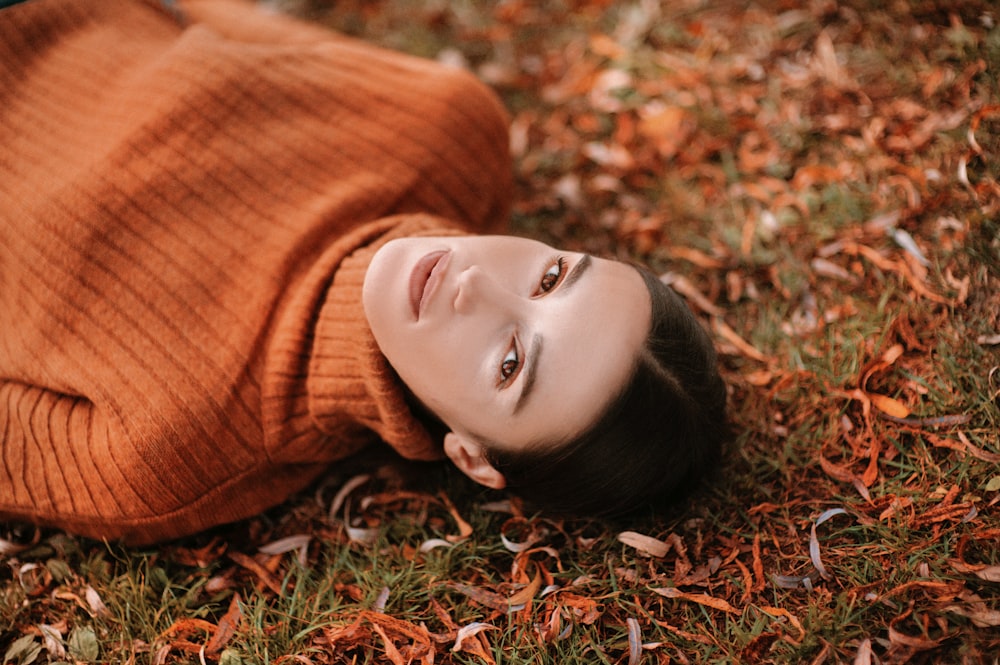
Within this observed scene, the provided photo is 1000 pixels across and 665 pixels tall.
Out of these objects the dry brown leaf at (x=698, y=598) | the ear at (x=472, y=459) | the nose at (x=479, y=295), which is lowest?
the dry brown leaf at (x=698, y=598)

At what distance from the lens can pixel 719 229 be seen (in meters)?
3.89

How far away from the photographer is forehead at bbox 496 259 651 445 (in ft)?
7.54

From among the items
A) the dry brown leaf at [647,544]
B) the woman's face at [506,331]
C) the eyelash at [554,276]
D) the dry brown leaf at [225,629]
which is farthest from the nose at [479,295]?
the dry brown leaf at [225,629]

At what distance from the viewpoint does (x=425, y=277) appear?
2.49m

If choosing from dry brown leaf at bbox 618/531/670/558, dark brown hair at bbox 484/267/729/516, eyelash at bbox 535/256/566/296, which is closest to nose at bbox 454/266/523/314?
eyelash at bbox 535/256/566/296

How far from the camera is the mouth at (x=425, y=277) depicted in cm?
243

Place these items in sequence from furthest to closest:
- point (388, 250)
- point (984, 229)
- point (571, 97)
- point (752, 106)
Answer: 1. point (571, 97)
2. point (752, 106)
3. point (984, 229)
4. point (388, 250)

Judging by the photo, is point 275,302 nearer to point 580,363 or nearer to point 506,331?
point 506,331

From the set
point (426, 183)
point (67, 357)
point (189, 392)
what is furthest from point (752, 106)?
point (67, 357)

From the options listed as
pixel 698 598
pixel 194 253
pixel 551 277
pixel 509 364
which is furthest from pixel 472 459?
pixel 194 253

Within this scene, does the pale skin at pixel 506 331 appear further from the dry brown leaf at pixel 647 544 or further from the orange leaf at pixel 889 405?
the orange leaf at pixel 889 405

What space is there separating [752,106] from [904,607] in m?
2.78

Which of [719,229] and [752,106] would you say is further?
[752,106]

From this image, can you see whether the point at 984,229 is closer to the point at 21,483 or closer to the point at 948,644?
the point at 948,644
